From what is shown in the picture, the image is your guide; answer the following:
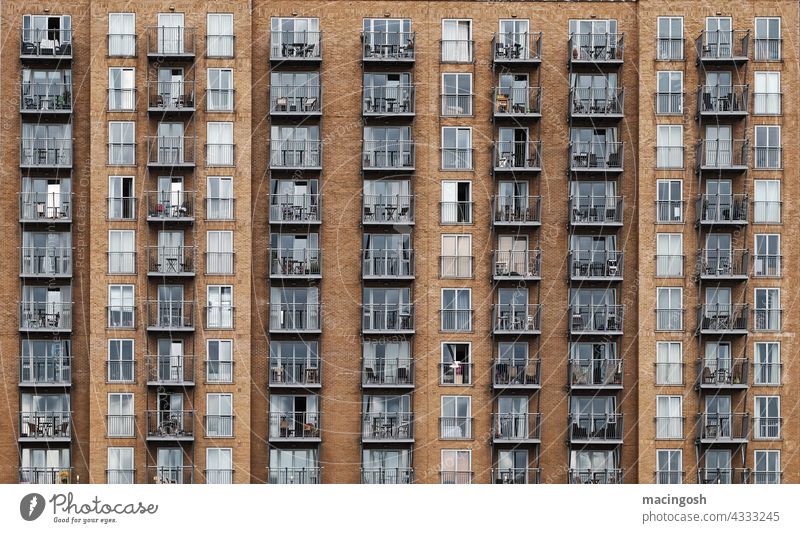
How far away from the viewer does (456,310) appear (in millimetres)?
77875

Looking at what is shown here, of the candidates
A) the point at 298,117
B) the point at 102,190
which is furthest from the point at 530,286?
the point at 102,190

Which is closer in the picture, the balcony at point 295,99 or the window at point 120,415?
the window at point 120,415

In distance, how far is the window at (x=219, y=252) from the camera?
77188mm

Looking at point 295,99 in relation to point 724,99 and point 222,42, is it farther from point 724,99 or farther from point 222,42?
point 724,99

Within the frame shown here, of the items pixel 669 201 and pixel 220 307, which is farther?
pixel 669 201

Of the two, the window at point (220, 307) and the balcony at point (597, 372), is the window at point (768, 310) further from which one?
the window at point (220, 307)

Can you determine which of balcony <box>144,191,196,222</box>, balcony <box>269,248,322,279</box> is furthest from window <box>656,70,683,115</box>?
balcony <box>144,191,196,222</box>

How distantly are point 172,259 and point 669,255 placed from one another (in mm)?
23311

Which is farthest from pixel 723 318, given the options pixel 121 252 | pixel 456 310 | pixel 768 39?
pixel 121 252

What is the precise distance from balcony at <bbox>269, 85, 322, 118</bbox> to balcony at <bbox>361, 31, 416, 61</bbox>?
9.54 feet

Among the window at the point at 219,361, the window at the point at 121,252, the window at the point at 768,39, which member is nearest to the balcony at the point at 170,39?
the window at the point at 121,252

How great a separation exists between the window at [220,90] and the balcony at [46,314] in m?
11.5

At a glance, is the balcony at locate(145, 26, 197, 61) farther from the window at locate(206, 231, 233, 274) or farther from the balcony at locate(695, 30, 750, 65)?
the balcony at locate(695, 30, 750, 65)
